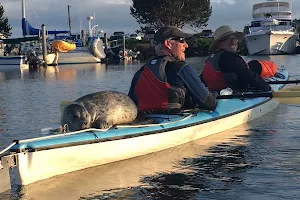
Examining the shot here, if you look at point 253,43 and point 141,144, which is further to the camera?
point 253,43

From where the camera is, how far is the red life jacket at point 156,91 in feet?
26.1

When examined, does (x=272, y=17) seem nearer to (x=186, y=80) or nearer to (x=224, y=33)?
(x=224, y=33)

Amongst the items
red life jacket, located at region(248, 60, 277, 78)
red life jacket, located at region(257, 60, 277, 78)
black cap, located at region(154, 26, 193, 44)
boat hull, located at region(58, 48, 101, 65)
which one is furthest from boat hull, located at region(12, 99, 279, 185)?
boat hull, located at region(58, 48, 101, 65)

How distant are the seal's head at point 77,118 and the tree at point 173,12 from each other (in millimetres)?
56363

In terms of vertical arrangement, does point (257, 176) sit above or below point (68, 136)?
below

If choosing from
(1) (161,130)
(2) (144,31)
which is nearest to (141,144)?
(1) (161,130)

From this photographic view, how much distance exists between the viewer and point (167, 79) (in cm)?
805

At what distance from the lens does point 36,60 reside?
4147 centimetres

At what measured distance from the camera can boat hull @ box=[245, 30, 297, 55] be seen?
51.2 metres

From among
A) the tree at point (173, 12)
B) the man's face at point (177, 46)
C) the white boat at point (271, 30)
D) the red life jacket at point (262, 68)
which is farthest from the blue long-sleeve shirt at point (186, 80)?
the tree at point (173, 12)

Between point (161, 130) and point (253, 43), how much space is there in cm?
4642

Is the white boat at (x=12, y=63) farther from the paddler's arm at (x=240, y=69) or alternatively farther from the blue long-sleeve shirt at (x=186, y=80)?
the blue long-sleeve shirt at (x=186, y=80)

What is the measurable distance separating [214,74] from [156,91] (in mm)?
2941

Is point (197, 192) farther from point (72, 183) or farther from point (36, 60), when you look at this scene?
point (36, 60)
